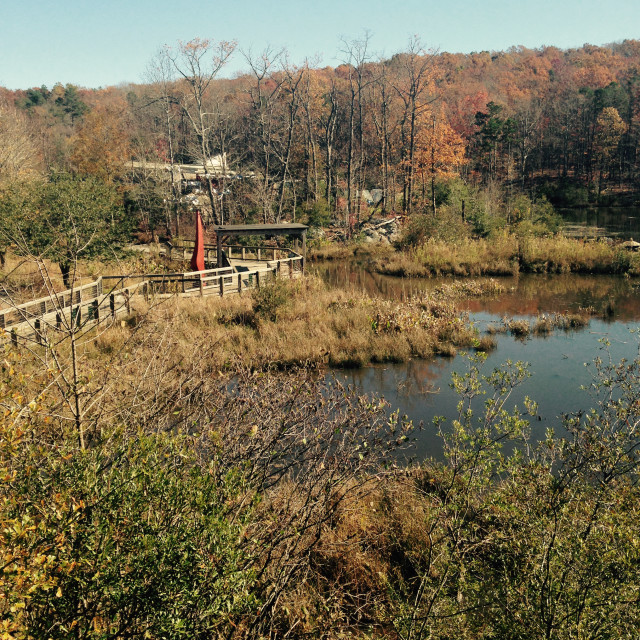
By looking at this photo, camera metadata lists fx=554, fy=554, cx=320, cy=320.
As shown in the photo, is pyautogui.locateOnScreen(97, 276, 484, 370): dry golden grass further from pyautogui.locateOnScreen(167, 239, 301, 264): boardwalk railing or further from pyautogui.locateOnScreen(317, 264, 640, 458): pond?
pyautogui.locateOnScreen(167, 239, 301, 264): boardwalk railing

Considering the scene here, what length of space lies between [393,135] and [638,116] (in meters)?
28.4

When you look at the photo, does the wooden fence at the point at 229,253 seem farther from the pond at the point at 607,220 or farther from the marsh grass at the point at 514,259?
the pond at the point at 607,220

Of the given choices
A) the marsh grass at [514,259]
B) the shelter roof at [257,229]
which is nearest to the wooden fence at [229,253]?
the shelter roof at [257,229]

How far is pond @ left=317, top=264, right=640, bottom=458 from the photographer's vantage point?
35.6 feet

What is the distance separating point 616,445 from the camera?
17.3ft

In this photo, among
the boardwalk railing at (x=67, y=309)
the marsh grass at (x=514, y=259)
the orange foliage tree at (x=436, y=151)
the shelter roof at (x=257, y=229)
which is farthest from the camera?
the orange foliage tree at (x=436, y=151)

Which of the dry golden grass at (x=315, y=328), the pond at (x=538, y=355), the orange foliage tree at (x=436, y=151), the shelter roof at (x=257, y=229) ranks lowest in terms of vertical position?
the pond at (x=538, y=355)

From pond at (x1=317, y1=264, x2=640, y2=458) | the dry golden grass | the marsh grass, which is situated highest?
the marsh grass

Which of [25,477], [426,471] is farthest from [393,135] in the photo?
[25,477]

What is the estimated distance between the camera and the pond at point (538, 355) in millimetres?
10852

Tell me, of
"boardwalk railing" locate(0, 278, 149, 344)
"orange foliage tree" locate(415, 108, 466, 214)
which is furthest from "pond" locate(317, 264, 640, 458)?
"orange foliage tree" locate(415, 108, 466, 214)

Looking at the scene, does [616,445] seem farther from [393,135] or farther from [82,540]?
[393,135]

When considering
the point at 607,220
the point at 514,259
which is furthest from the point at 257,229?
the point at 607,220

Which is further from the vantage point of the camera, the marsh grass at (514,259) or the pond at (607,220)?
the pond at (607,220)
